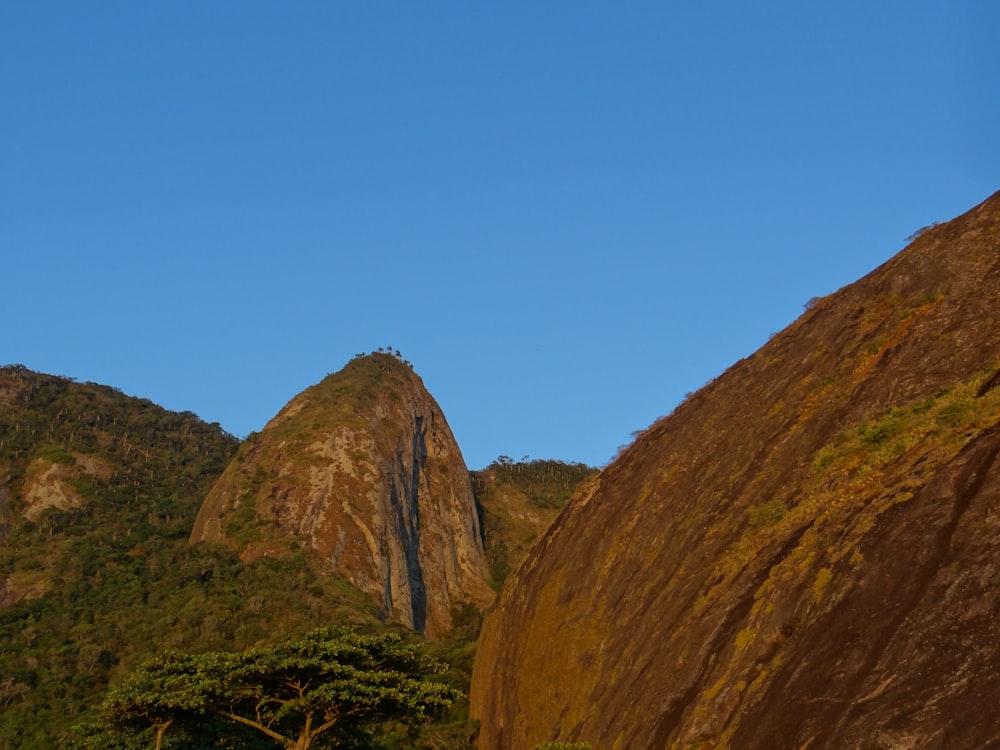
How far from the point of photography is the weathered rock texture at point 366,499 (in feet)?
255

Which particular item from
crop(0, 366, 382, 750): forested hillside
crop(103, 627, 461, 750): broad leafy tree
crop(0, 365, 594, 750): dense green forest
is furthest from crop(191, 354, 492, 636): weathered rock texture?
crop(103, 627, 461, 750): broad leafy tree

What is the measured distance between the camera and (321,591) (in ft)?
226

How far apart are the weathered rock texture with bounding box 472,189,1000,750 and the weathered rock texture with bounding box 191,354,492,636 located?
4429cm

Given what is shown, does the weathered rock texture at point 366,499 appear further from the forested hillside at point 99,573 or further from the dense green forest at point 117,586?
the forested hillside at point 99,573

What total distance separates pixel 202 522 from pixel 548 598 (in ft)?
194

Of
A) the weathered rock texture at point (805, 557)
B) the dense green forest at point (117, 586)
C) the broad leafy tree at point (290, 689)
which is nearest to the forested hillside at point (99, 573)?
the dense green forest at point (117, 586)

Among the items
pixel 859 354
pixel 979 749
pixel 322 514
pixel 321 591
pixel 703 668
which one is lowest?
pixel 979 749

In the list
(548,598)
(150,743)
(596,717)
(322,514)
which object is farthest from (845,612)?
(322,514)

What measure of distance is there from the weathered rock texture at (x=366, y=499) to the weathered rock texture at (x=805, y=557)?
1744 inches

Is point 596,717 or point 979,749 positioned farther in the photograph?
point 596,717

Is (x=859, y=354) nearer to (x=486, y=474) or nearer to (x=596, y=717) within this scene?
(x=596, y=717)

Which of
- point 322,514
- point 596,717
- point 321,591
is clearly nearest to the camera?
point 596,717

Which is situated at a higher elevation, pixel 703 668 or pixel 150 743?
pixel 150 743

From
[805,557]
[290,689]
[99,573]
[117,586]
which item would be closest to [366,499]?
[117,586]
